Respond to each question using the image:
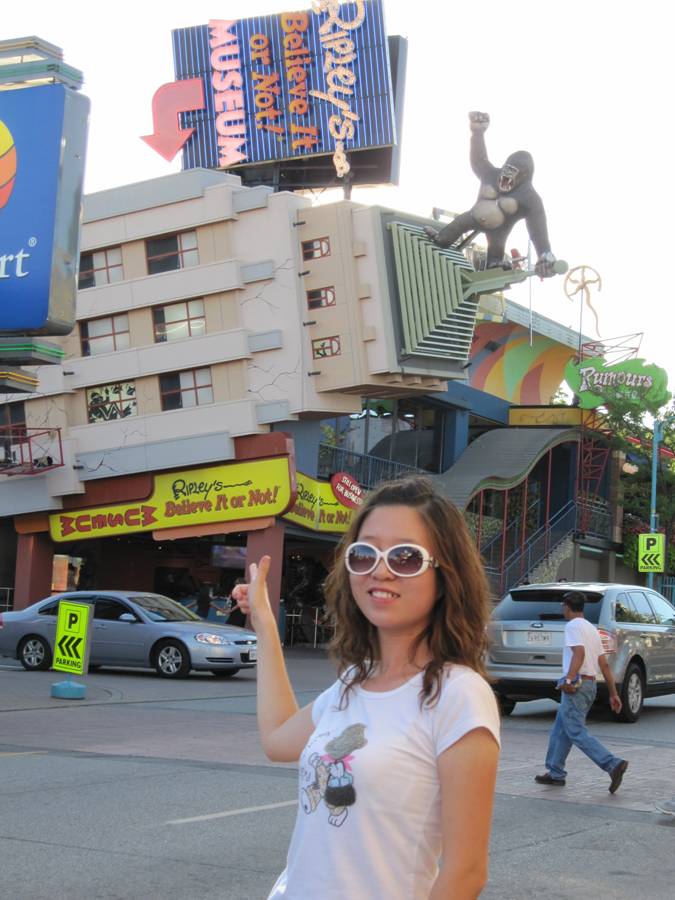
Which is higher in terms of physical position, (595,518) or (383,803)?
(383,803)

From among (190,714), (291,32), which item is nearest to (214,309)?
(291,32)

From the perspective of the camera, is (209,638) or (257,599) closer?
(257,599)

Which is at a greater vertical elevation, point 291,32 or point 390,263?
point 291,32

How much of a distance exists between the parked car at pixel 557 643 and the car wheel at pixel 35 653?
10.1m

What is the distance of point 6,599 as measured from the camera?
3897 centimetres

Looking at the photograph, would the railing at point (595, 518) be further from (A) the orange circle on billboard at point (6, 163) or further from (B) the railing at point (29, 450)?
(A) the orange circle on billboard at point (6, 163)

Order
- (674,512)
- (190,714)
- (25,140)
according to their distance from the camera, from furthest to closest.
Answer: (674,512)
(25,140)
(190,714)

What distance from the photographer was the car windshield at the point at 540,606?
55.8 feet

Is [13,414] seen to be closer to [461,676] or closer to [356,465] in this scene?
[356,465]

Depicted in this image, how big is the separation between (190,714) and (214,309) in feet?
60.2

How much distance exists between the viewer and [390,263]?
1321 inches

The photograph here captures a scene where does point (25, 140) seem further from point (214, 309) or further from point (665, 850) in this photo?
point (665, 850)

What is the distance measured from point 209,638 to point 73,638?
2767mm

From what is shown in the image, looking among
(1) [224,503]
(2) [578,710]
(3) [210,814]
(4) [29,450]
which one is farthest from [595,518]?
(3) [210,814]
